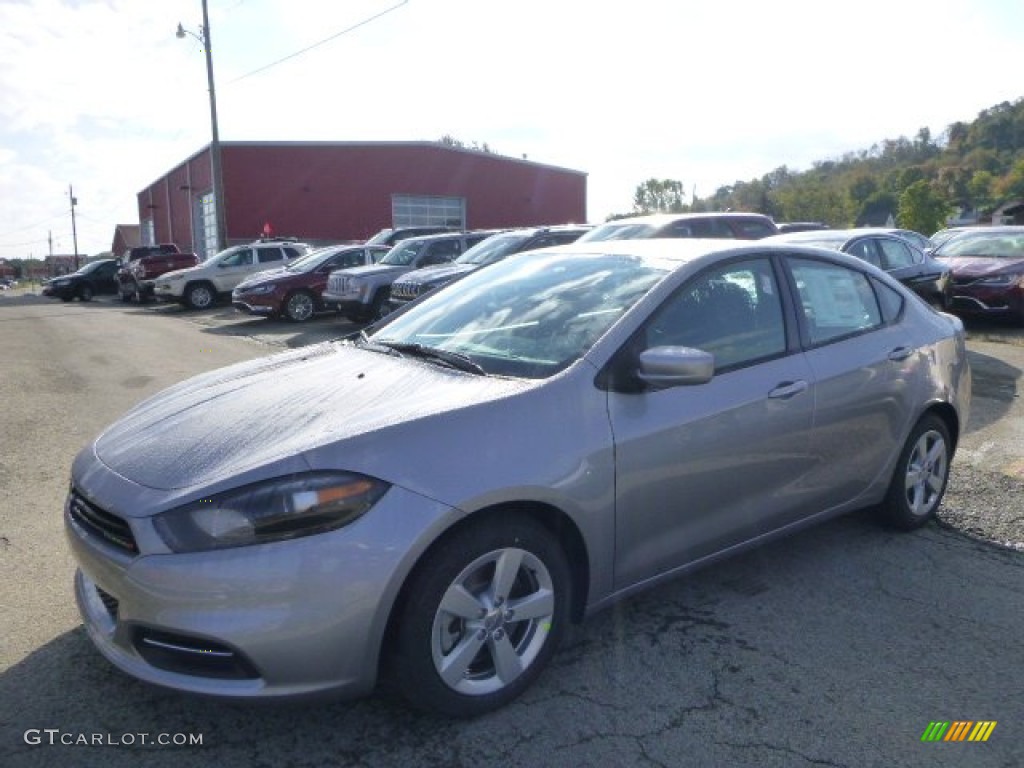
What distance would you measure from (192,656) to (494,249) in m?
11.4

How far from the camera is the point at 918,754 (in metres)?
2.49

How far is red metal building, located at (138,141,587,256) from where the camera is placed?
36.5 meters

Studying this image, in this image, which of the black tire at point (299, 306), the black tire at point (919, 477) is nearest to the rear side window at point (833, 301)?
the black tire at point (919, 477)

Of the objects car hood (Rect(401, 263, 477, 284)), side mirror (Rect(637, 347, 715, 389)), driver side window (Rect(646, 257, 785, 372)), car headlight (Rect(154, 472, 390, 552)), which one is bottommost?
car headlight (Rect(154, 472, 390, 552))

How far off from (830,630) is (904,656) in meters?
0.29

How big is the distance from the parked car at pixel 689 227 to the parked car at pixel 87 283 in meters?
25.2

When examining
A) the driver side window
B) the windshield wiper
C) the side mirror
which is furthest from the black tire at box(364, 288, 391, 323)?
the side mirror

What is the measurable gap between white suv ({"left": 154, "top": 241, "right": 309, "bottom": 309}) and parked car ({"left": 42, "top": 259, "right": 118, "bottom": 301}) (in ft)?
33.8

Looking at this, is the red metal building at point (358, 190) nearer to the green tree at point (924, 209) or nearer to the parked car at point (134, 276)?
the parked car at point (134, 276)

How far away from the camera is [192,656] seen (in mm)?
2326

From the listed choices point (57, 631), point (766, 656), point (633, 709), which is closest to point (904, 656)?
point (766, 656)

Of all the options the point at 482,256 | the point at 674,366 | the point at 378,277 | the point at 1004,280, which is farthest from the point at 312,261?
the point at 674,366

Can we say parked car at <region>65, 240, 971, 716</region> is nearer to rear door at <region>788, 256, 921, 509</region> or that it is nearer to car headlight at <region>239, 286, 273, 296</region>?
rear door at <region>788, 256, 921, 509</region>

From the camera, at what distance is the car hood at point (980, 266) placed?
11984 millimetres
